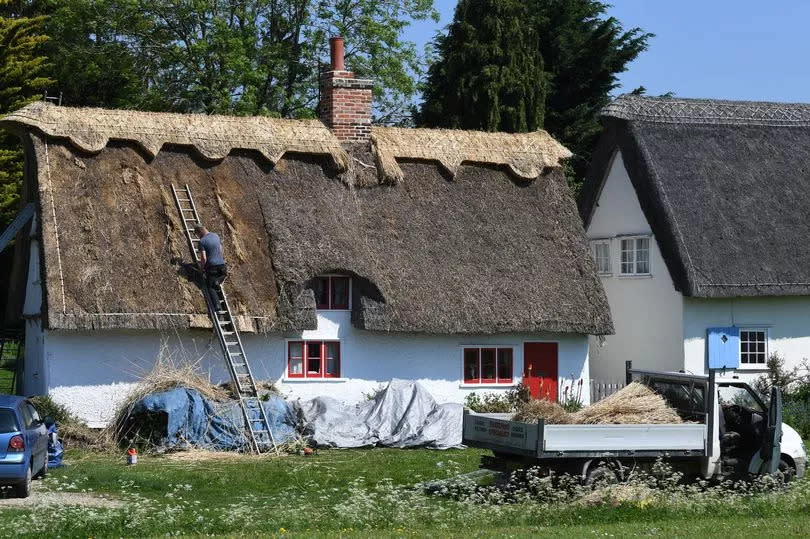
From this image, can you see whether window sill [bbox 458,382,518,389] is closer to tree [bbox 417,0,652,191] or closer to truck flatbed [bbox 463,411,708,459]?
truck flatbed [bbox 463,411,708,459]

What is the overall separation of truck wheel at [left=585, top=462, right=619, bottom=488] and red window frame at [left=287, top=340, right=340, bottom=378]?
393 inches

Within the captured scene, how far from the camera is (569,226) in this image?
29.9 meters

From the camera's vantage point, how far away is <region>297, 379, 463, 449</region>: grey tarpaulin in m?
24.7

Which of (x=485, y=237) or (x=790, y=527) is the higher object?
(x=485, y=237)

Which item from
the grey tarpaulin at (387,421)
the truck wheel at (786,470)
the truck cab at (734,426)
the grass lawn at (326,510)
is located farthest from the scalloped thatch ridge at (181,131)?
the truck wheel at (786,470)

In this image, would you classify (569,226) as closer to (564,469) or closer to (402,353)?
(402,353)

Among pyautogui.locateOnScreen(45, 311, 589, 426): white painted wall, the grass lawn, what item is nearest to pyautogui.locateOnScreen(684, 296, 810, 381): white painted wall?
pyautogui.locateOnScreen(45, 311, 589, 426): white painted wall

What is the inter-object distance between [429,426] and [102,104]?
22430 millimetres

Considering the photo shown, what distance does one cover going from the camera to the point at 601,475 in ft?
57.5

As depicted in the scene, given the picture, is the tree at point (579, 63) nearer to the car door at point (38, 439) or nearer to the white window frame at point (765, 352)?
the white window frame at point (765, 352)

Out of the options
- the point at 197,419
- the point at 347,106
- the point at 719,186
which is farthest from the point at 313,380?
the point at 719,186

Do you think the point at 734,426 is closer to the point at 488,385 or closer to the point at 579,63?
the point at 488,385

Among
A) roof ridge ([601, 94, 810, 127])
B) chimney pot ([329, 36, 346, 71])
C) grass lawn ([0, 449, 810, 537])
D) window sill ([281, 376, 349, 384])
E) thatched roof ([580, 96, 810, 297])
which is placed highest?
chimney pot ([329, 36, 346, 71])

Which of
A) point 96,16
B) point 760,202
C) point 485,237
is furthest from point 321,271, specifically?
point 96,16
